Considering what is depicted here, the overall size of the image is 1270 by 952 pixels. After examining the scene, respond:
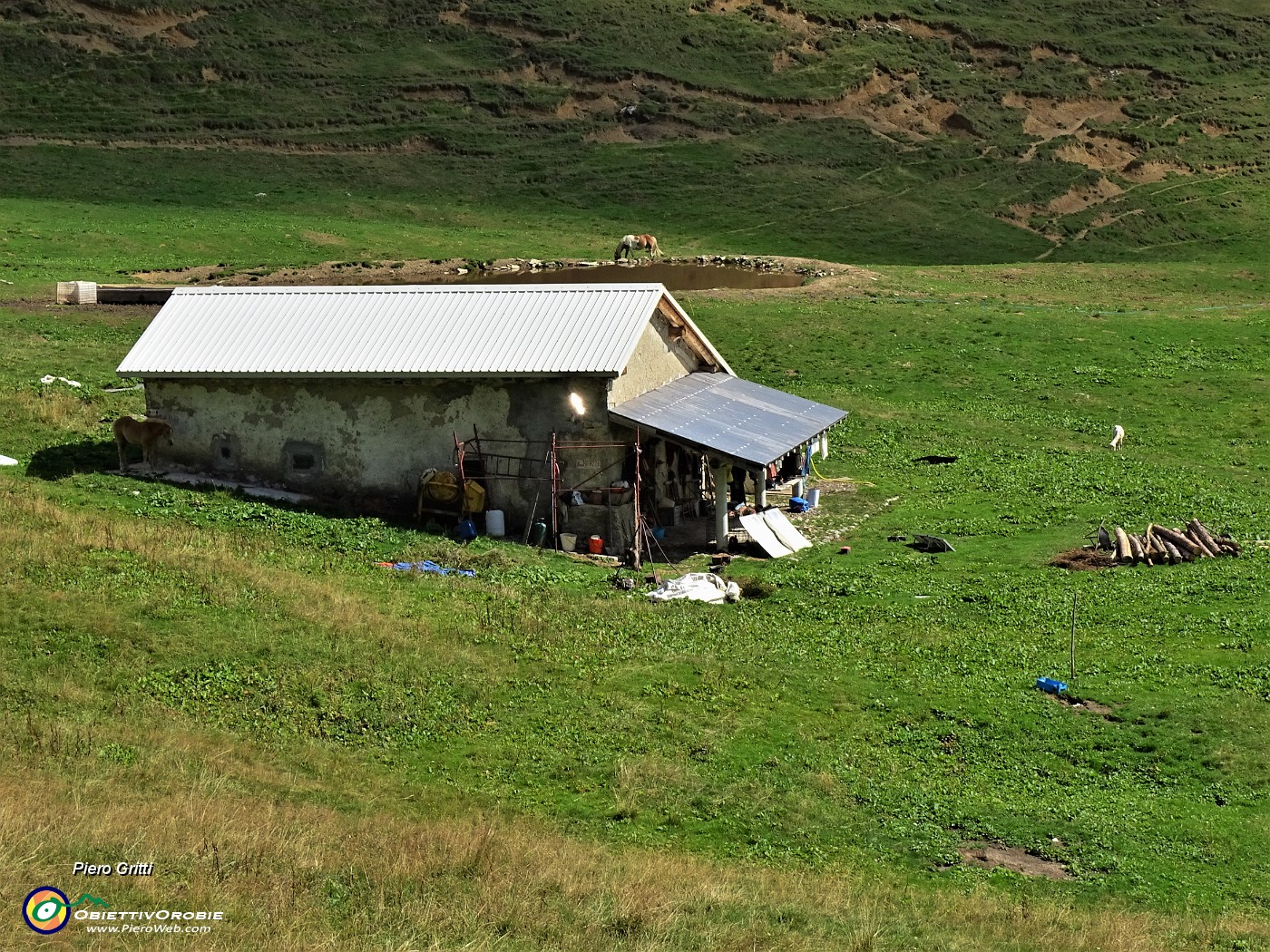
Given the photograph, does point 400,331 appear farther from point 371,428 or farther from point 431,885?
point 431,885

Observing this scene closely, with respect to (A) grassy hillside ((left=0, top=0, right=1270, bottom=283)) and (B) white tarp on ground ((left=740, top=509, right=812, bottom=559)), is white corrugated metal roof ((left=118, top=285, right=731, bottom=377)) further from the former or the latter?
(A) grassy hillside ((left=0, top=0, right=1270, bottom=283))

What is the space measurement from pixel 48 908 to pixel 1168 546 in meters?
22.3

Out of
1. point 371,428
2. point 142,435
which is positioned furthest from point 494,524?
point 142,435

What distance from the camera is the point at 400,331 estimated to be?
33.3 metres

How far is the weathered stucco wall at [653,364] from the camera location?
3253 centimetres

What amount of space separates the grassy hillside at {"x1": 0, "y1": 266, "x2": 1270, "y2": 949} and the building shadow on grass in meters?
0.10

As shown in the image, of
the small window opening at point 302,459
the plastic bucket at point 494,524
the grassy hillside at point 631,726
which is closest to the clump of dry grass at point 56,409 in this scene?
the grassy hillside at point 631,726

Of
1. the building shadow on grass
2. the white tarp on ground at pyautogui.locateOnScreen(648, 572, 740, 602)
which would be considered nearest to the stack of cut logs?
the white tarp on ground at pyautogui.locateOnScreen(648, 572, 740, 602)

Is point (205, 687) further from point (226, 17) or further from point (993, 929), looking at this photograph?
point (226, 17)

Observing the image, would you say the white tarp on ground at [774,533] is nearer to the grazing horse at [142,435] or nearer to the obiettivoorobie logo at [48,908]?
the grazing horse at [142,435]

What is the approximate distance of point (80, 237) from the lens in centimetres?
6438

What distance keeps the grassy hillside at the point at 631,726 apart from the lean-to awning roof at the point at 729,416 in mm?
2103

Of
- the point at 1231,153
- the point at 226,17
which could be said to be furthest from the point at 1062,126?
the point at 226,17

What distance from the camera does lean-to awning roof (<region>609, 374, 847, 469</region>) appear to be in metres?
31.4
